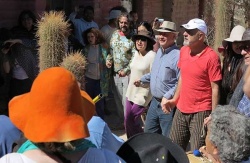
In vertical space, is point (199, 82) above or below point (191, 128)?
above

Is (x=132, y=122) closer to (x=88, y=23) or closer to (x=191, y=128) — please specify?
(x=191, y=128)

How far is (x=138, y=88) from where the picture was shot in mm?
5840

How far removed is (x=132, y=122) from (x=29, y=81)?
154cm

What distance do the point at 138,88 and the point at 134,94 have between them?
0.31 ft

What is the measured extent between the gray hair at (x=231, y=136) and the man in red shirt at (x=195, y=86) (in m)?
1.67

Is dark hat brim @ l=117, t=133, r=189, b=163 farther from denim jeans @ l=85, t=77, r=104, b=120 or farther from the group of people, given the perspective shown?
denim jeans @ l=85, t=77, r=104, b=120

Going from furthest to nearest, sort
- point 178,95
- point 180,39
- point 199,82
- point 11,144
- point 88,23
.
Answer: point 180,39 → point 88,23 → point 178,95 → point 199,82 → point 11,144

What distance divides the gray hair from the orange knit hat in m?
0.94

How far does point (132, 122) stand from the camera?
19.5ft

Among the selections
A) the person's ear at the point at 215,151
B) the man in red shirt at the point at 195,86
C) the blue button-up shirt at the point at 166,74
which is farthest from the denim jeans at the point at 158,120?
the person's ear at the point at 215,151

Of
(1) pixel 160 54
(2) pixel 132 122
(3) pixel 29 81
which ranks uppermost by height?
(1) pixel 160 54

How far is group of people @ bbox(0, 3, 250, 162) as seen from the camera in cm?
221

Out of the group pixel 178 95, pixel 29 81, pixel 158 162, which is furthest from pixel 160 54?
pixel 158 162

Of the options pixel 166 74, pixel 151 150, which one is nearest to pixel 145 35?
pixel 166 74
